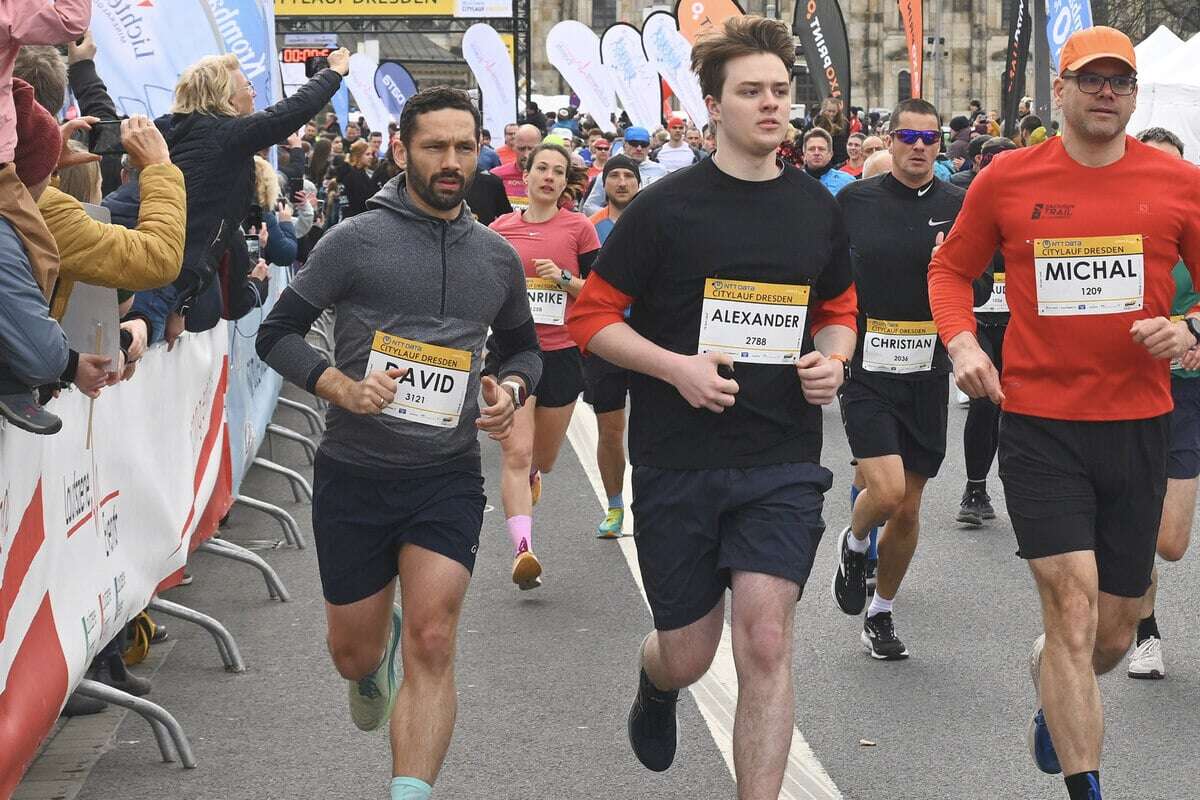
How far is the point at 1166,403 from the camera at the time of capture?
5.15 meters

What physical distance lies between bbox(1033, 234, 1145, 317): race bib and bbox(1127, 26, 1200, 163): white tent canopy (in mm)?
19091

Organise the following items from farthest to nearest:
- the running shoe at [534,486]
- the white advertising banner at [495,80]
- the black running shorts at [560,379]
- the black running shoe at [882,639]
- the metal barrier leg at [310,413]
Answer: the white advertising banner at [495,80] < the metal barrier leg at [310,413] < the running shoe at [534,486] < the black running shorts at [560,379] < the black running shoe at [882,639]

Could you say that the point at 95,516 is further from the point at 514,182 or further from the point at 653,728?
the point at 514,182

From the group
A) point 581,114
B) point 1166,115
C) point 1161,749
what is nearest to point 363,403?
point 1161,749

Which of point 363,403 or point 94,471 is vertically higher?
point 363,403

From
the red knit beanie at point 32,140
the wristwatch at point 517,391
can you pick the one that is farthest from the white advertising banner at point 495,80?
the red knit beanie at point 32,140

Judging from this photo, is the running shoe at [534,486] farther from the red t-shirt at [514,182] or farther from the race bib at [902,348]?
the red t-shirt at [514,182]

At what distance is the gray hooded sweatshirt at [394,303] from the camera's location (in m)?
5.11

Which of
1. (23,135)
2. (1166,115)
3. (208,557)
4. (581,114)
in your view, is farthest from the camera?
(581,114)

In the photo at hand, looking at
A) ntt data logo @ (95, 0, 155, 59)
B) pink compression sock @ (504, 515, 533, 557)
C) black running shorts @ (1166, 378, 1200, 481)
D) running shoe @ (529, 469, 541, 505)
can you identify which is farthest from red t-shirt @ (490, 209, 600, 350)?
black running shorts @ (1166, 378, 1200, 481)

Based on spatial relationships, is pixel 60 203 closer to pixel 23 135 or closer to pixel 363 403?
pixel 23 135

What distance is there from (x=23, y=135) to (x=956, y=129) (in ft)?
81.5

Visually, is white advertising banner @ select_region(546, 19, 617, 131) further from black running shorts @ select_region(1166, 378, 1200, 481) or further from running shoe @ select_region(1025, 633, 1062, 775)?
running shoe @ select_region(1025, 633, 1062, 775)

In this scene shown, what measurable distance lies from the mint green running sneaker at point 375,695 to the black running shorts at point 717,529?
90 cm
